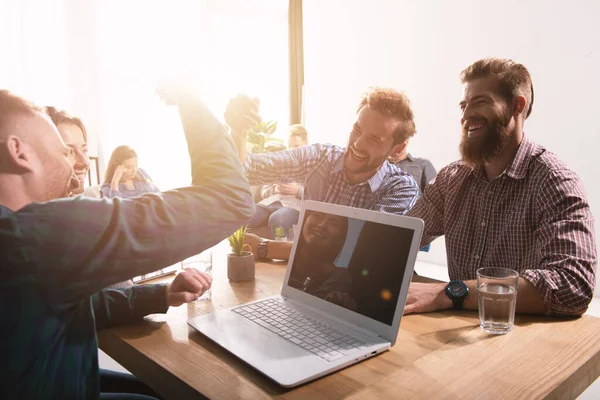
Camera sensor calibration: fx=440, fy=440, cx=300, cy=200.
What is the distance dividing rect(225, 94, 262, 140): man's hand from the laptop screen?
31 cm

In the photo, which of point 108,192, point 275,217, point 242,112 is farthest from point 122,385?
point 108,192

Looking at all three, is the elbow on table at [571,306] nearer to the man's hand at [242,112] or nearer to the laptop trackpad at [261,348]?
the laptop trackpad at [261,348]

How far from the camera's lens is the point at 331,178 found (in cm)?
202

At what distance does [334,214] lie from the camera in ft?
3.42

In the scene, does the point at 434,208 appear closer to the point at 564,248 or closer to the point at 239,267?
the point at 564,248

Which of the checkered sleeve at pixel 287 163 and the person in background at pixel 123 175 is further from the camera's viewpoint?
the person in background at pixel 123 175

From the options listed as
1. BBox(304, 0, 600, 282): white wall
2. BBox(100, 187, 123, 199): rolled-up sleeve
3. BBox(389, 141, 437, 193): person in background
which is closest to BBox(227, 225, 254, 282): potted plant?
BBox(389, 141, 437, 193): person in background

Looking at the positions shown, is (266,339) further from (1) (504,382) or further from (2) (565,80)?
(2) (565,80)

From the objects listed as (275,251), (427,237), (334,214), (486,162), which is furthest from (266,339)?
(486,162)

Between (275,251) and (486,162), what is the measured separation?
2.77 ft

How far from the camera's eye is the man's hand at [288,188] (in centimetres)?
268

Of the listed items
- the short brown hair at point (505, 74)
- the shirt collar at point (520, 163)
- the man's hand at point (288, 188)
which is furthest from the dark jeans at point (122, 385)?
the man's hand at point (288, 188)

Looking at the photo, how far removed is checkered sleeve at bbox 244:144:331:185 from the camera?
201 cm

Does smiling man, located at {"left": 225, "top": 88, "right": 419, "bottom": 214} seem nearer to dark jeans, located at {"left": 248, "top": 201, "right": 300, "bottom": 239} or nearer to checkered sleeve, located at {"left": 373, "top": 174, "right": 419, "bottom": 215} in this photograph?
checkered sleeve, located at {"left": 373, "top": 174, "right": 419, "bottom": 215}
